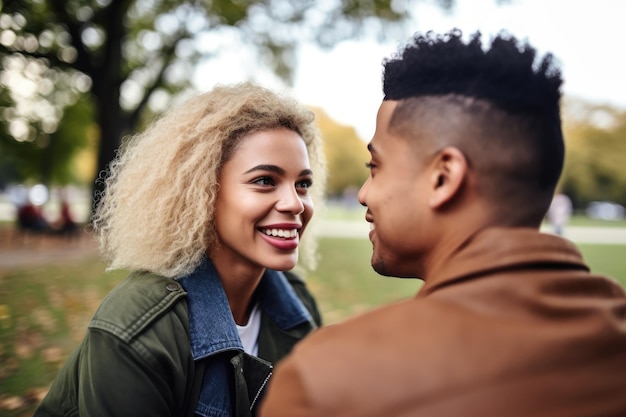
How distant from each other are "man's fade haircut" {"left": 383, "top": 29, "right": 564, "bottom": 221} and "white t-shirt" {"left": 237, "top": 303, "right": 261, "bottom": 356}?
63.9 inches

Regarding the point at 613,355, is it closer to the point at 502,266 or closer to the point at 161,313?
the point at 502,266

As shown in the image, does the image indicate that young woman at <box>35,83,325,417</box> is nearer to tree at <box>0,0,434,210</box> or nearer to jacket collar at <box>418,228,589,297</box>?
jacket collar at <box>418,228,589,297</box>

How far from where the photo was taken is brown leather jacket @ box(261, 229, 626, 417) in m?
1.01

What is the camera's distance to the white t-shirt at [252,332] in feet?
8.57

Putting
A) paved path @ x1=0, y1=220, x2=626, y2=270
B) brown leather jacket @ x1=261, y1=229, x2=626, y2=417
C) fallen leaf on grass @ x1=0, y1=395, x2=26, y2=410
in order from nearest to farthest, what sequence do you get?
brown leather jacket @ x1=261, y1=229, x2=626, y2=417, fallen leaf on grass @ x1=0, y1=395, x2=26, y2=410, paved path @ x1=0, y1=220, x2=626, y2=270

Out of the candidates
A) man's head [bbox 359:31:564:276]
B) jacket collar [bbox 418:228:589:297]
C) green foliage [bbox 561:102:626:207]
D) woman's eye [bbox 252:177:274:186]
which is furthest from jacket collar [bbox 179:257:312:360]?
green foliage [bbox 561:102:626:207]

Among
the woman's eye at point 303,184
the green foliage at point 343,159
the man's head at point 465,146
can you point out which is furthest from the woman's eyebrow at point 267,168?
the green foliage at point 343,159

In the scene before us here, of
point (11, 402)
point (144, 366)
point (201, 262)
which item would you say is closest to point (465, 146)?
point (144, 366)

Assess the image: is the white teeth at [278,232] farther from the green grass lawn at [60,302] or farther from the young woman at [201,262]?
the green grass lawn at [60,302]

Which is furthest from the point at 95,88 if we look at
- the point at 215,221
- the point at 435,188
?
the point at 435,188

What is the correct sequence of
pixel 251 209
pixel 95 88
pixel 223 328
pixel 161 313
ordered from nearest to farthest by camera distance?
pixel 161 313 < pixel 223 328 < pixel 251 209 < pixel 95 88

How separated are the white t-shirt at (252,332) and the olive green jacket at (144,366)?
0.35 m

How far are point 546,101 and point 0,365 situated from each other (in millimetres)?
4134

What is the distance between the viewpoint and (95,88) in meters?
14.0
